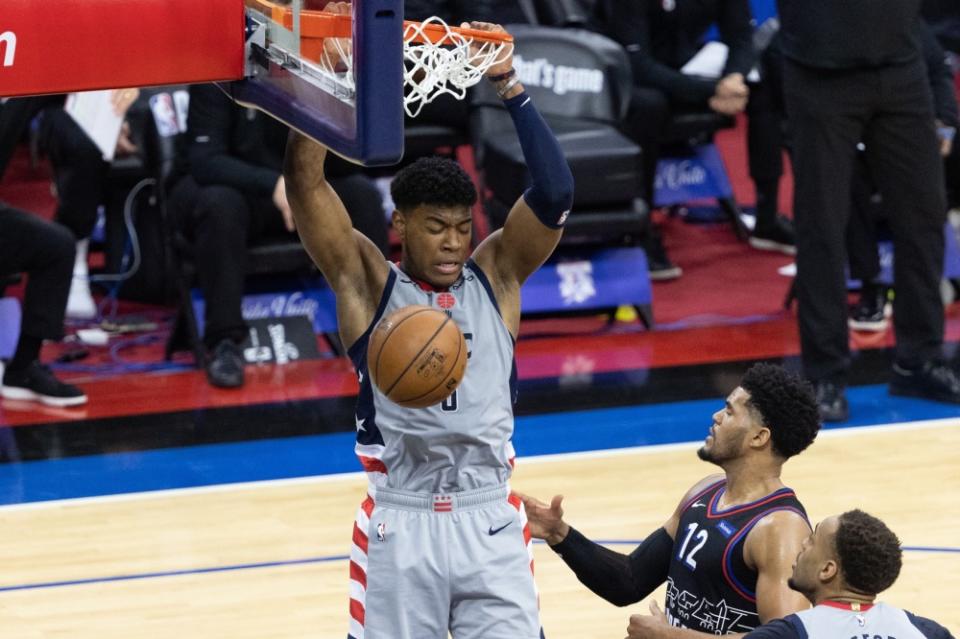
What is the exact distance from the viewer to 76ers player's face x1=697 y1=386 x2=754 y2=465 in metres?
4.73

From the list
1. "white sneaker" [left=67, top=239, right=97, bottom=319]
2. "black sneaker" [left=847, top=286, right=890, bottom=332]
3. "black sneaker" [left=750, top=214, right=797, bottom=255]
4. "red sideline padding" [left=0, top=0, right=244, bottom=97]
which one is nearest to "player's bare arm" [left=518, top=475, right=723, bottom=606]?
"red sideline padding" [left=0, top=0, right=244, bottom=97]

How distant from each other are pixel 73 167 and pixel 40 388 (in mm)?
1345

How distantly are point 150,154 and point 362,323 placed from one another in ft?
15.7

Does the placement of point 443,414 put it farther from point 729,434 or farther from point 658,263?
point 658,263

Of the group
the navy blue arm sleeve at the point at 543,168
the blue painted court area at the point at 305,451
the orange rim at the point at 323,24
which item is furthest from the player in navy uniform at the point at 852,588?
the blue painted court area at the point at 305,451

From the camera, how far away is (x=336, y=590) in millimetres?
6148

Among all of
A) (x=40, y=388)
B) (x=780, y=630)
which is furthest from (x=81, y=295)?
(x=780, y=630)

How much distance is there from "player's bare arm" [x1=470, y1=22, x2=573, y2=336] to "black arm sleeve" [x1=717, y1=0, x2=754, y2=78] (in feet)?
19.0

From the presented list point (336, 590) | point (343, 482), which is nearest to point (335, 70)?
point (336, 590)

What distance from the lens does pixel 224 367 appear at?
28.3ft

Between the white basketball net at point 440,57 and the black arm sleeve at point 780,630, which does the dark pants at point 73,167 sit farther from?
the black arm sleeve at point 780,630

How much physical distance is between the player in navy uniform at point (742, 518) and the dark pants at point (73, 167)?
195 inches

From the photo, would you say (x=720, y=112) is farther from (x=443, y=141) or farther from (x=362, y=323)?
(x=362, y=323)

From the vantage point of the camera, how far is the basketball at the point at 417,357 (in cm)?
421
